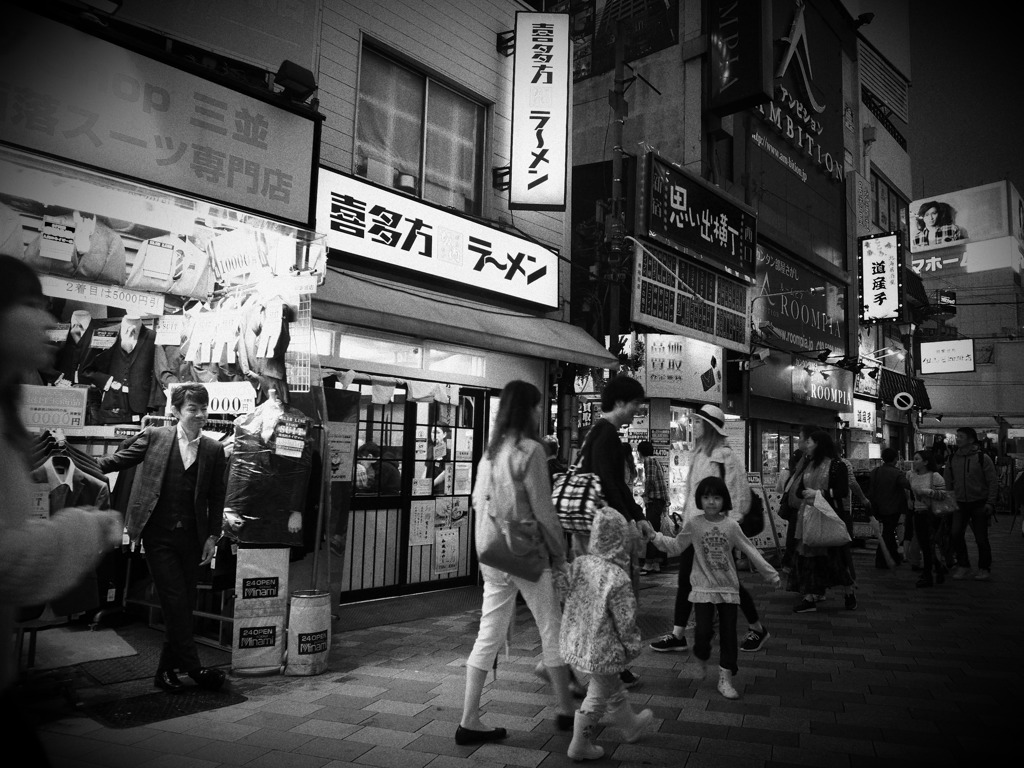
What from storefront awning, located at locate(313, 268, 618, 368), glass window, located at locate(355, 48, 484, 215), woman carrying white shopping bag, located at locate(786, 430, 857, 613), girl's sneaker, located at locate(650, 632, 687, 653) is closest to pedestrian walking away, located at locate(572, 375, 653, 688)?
girl's sneaker, located at locate(650, 632, 687, 653)

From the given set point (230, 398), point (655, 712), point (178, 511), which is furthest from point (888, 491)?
point (178, 511)

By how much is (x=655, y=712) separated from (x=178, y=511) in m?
3.66

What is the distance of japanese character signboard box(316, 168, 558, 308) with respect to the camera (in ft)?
26.3

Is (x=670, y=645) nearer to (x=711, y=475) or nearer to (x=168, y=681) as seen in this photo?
(x=711, y=475)

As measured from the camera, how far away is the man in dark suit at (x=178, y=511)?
16.5 feet

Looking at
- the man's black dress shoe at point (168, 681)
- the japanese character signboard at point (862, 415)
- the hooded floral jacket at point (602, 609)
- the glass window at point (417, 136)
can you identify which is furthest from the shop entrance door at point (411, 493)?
the japanese character signboard at point (862, 415)

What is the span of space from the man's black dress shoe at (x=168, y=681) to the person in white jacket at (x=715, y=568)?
3591mm

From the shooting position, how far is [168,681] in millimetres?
5070

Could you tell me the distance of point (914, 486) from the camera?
10.7 metres

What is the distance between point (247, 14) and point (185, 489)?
4302 millimetres

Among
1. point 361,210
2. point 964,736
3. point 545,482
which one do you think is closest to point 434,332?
point 361,210

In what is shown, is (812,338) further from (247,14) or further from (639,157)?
(247,14)

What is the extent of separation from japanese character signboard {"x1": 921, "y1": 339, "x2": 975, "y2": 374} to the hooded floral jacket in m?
31.8

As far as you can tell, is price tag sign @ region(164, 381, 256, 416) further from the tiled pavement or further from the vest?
the tiled pavement
